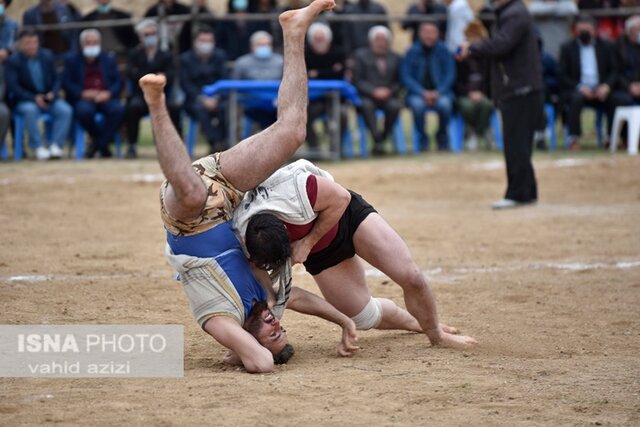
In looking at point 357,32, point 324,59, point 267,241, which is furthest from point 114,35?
point 267,241

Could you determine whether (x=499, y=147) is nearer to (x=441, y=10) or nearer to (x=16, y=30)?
(x=441, y=10)

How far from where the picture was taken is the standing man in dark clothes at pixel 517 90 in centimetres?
980

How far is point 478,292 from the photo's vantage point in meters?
6.71

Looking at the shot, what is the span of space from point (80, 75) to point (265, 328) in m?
8.49

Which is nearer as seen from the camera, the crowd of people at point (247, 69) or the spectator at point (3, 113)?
the spectator at point (3, 113)

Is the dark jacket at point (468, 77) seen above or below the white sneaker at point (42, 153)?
above

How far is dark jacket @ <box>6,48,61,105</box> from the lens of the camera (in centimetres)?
1249

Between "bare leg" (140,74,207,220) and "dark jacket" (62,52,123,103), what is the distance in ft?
27.6

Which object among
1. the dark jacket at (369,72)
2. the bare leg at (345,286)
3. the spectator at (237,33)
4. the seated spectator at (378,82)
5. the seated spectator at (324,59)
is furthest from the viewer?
the spectator at (237,33)

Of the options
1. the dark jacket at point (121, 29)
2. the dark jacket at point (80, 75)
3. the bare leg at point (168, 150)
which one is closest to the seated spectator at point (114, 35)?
the dark jacket at point (121, 29)

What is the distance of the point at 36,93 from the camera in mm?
12633

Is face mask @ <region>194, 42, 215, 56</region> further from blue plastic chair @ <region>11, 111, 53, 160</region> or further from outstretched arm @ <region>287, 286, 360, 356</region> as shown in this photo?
outstretched arm @ <region>287, 286, 360, 356</region>

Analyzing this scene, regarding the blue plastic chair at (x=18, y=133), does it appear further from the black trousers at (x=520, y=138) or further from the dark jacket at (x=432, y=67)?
the black trousers at (x=520, y=138)

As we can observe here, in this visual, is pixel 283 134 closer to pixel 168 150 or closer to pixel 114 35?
pixel 168 150
